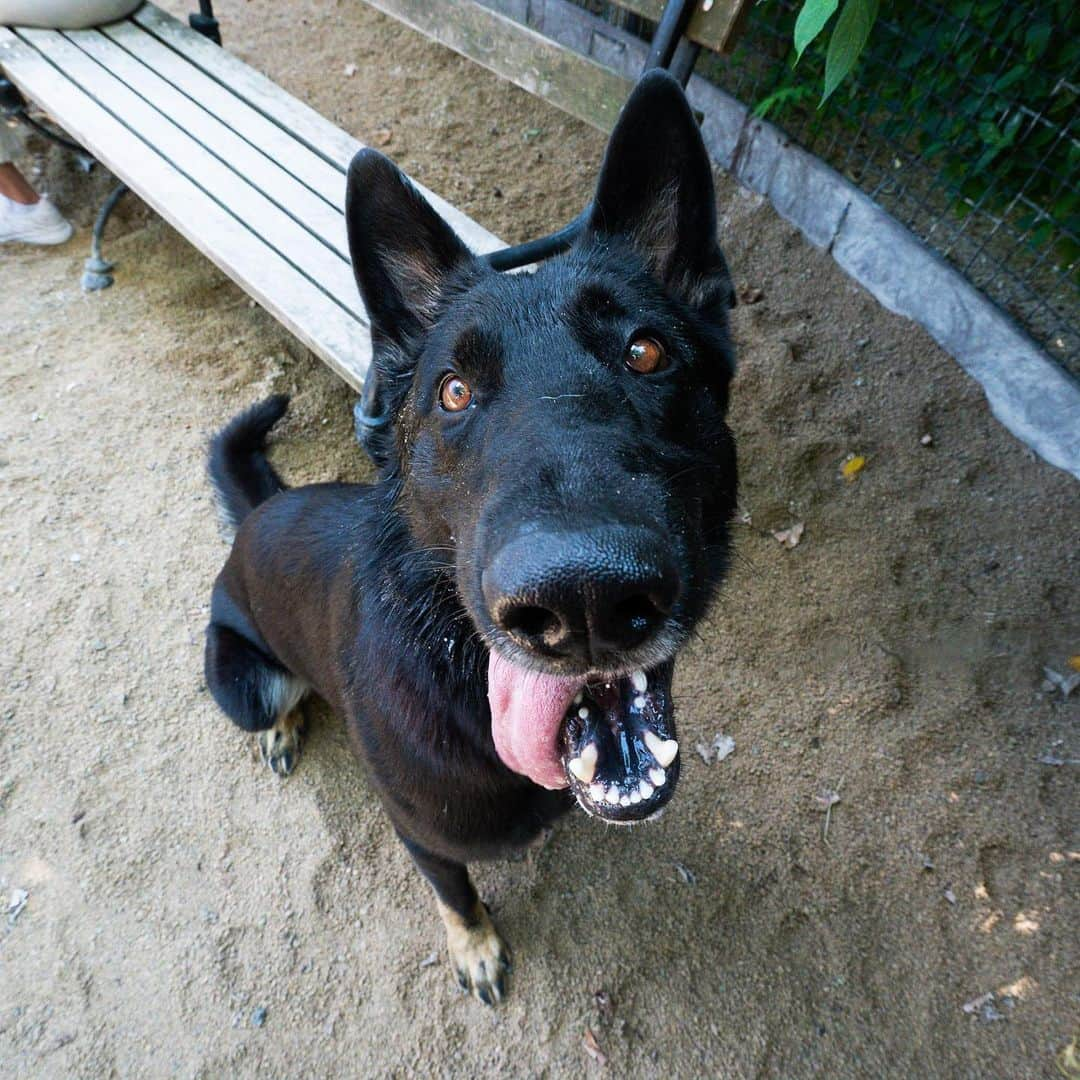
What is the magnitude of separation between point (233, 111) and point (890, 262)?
12.2 ft

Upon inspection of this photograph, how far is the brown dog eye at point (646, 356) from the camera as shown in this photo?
1690 mm

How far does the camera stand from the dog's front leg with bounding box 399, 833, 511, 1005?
8.07 ft

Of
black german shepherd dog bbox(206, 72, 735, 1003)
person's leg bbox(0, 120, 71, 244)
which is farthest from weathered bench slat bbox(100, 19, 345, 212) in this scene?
black german shepherd dog bbox(206, 72, 735, 1003)

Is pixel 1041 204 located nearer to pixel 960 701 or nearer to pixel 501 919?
pixel 960 701

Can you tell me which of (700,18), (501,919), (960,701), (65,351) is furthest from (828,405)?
(65,351)

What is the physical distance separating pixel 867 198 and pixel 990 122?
2.29 feet

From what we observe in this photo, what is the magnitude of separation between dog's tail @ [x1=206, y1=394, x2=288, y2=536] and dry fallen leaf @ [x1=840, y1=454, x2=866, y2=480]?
2.74 m

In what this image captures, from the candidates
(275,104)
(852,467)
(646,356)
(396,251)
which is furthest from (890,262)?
(275,104)

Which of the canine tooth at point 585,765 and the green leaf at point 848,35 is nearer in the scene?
the canine tooth at point 585,765

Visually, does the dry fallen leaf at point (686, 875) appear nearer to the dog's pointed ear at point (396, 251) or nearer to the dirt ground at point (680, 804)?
the dirt ground at point (680, 804)

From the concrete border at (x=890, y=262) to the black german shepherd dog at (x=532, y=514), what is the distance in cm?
166

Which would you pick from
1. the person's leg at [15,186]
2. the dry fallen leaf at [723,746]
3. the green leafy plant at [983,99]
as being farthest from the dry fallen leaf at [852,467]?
the person's leg at [15,186]

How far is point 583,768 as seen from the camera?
5.24ft

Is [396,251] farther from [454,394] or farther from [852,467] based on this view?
[852,467]
